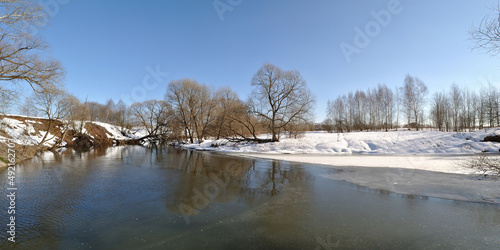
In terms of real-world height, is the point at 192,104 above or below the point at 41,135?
above

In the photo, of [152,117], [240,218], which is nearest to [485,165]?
[240,218]

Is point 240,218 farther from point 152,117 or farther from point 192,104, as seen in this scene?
point 152,117

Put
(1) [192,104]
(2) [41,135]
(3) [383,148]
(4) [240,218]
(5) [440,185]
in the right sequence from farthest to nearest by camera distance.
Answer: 1. (1) [192,104]
2. (2) [41,135]
3. (3) [383,148]
4. (5) [440,185]
5. (4) [240,218]

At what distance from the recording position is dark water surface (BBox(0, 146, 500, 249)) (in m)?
3.84

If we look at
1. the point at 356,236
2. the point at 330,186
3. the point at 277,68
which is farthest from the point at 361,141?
the point at 356,236

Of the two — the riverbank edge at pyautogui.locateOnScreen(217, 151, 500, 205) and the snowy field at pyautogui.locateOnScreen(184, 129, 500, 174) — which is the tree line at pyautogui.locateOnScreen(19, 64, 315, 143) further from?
the riverbank edge at pyautogui.locateOnScreen(217, 151, 500, 205)

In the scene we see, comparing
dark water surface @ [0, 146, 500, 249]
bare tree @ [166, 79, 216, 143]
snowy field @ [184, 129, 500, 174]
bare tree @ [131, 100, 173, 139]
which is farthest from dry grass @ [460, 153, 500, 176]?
bare tree @ [131, 100, 173, 139]

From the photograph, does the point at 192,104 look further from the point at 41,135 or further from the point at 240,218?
the point at 240,218

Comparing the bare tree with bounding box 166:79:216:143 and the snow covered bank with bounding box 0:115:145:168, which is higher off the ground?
the bare tree with bounding box 166:79:216:143

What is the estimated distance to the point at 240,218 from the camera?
16.4 feet

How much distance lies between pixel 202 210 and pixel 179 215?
631 millimetres

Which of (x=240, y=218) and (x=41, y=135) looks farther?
(x=41, y=135)

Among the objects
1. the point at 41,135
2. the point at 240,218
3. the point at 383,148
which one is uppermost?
the point at 41,135

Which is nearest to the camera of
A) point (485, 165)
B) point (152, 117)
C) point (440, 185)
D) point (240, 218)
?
point (240, 218)
